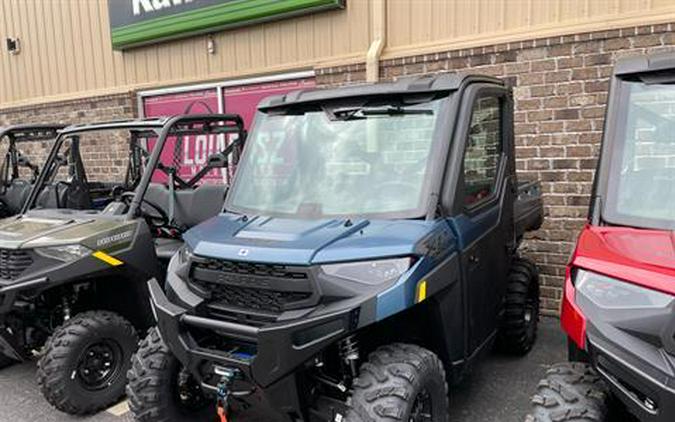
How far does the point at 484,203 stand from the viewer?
3.61m

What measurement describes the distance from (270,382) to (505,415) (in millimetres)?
1841

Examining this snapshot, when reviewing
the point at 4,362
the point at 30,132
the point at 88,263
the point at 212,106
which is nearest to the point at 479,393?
the point at 88,263

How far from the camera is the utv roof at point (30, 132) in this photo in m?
5.96

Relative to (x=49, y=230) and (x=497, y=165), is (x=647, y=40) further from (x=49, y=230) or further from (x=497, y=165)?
(x=49, y=230)

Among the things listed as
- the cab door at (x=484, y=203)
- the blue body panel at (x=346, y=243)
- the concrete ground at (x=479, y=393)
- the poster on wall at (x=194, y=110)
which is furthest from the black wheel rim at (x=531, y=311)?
the poster on wall at (x=194, y=110)

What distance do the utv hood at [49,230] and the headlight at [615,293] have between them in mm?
3238

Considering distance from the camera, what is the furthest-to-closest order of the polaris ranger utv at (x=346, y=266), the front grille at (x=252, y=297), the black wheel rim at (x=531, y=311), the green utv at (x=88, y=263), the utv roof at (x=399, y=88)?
the black wheel rim at (x=531, y=311), the green utv at (x=88, y=263), the utv roof at (x=399, y=88), the front grille at (x=252, y=297), the polaris ranger utv at (x=346, y=266)

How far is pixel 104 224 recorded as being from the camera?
428cm

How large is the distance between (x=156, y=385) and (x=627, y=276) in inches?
95.4

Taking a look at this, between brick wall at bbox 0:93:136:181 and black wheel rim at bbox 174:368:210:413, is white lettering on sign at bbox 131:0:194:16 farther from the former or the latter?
black wheel rim at bbox 174:368:210:413

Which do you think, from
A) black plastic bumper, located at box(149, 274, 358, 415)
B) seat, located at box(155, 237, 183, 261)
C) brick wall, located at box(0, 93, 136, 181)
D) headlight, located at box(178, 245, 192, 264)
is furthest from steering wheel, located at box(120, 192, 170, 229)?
brick wall, located at box(0, 93, 136, 181)

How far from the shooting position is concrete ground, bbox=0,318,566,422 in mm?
3760

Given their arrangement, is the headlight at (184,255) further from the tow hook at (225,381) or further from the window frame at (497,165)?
the window frame at (497,165)

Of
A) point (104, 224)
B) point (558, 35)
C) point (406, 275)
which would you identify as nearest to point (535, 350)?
point (406, 275)
